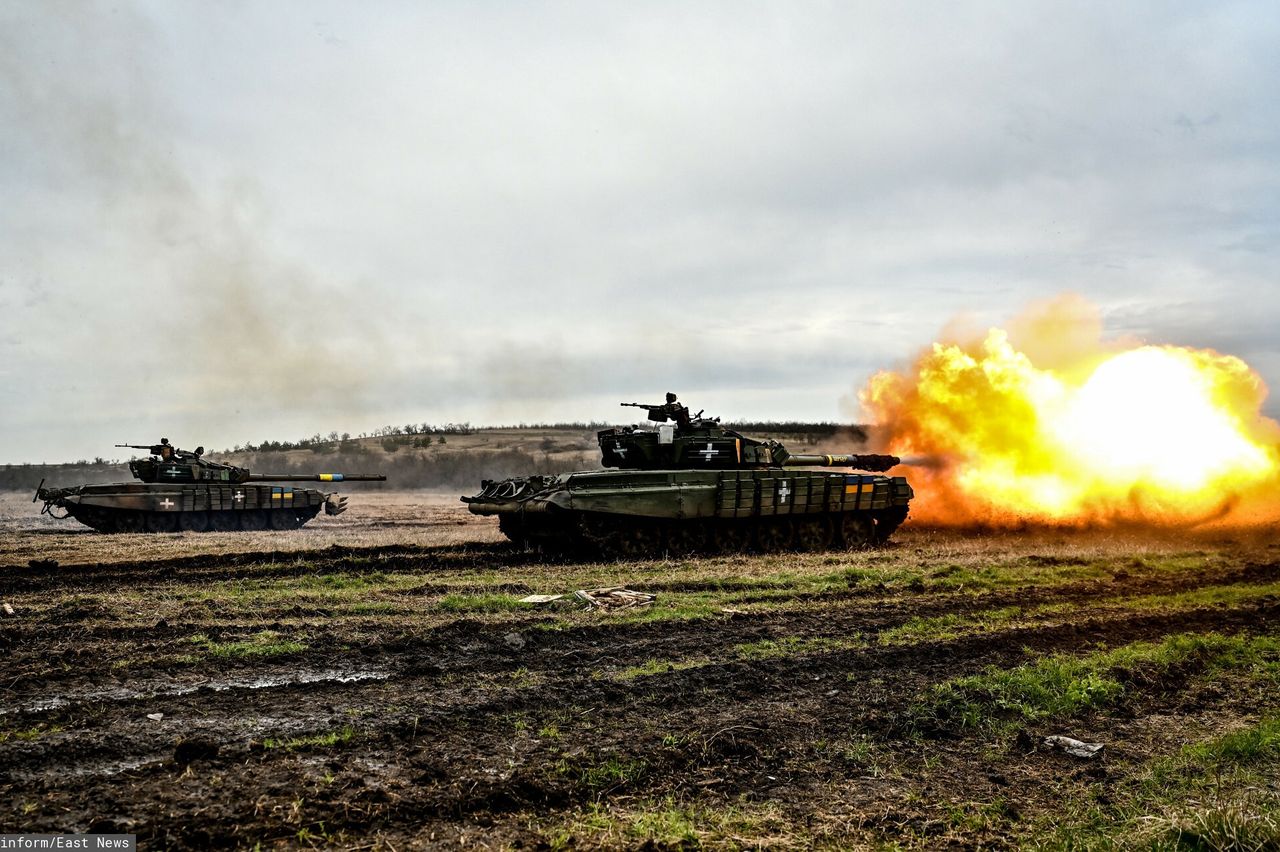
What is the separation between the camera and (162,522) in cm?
2842

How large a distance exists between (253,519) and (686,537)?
16454 mm

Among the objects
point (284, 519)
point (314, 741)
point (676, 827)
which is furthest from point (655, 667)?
point (284, 519)

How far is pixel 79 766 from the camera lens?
6746 millimetres

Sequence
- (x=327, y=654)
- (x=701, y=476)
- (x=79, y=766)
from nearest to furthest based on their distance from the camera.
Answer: (x=79, y=766)
(x=327, y=654)
(x=701, y=476)

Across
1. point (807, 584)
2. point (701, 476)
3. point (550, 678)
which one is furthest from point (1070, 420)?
point (550, 678)

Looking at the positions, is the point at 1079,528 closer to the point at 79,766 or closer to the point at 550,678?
the point at 550,678

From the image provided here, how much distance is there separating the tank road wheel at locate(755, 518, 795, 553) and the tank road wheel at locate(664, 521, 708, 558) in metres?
1.44

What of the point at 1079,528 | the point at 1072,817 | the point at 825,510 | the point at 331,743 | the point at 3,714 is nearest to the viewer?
the point at 1072,817

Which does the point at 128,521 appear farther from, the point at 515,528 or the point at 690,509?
the point at 690,509

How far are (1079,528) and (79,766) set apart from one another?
23322 mm

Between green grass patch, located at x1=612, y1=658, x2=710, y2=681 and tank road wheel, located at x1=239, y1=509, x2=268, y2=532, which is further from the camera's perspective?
tank road wheel, located at x1=239, y1=509, x2=268, y2=532

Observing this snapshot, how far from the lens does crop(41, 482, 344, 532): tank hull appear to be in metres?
27.4

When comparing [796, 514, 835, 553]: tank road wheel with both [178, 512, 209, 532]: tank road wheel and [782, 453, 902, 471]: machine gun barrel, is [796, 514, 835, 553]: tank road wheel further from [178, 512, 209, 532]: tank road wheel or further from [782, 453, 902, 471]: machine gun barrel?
[178, 512, 209, 532]: tank road wheel

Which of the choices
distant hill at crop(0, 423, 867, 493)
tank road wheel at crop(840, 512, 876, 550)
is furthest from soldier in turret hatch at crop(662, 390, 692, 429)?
distant hill at crop(0, 423, 867, 493)
